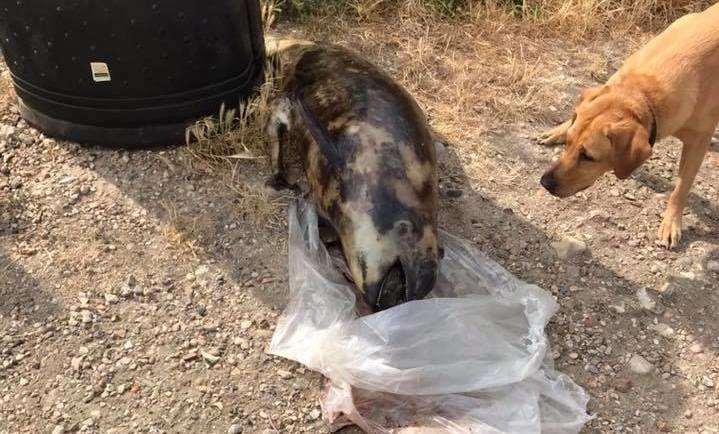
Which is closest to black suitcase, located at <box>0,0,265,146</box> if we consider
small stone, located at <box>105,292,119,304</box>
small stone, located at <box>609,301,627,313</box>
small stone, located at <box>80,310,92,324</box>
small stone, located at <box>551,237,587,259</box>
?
small stone, located at <box>105,292,119,304</box>

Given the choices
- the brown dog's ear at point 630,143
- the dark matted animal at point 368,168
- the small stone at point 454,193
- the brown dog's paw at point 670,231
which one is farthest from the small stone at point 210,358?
the brown dog's paw at point 670,231

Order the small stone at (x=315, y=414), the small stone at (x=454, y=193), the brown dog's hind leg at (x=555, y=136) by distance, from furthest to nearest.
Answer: the brown dog's hind leg at (x=555, y=136), the small stone at (x=454, y=193), the small stone at (x=315, y=414)

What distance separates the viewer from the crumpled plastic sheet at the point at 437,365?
282cm

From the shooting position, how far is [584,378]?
321cm

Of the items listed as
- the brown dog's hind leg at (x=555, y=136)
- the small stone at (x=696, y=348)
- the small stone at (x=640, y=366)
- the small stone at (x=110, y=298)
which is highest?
the brown dog's hind leg at (x=555, y=136)

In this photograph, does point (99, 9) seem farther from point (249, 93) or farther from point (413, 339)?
point (413, 339)

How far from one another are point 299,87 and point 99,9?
3.73ft

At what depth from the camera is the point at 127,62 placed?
348 cm

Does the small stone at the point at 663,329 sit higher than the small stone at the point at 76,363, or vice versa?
the small stone at the point at 76,363

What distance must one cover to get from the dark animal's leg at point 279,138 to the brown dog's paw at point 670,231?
2.20 metres

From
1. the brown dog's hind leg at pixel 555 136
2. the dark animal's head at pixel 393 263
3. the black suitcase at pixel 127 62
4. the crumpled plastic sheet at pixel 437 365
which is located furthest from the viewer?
the brown dog's hind leg at pixel 555 136

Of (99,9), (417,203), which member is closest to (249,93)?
(99,9)

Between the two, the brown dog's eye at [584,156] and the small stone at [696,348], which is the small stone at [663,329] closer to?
the small stone at [696,348]

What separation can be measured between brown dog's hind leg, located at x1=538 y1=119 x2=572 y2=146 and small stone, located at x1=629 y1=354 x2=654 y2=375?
1.72 m
